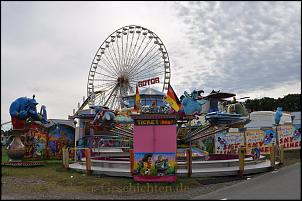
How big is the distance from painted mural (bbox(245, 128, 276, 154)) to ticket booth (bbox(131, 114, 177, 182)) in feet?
59.0

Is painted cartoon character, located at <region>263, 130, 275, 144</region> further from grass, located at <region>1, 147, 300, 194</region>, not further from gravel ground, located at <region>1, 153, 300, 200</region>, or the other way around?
grass, located at <region>1, 147, 300, 194</region>

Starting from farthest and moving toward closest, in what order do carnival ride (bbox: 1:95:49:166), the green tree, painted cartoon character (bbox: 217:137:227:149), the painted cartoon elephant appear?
the green tree → painted cartoon character (bbox: 217:137:227:149) → the painted cartoon elephant → carnival ride (bbox: 1:95:49:166)

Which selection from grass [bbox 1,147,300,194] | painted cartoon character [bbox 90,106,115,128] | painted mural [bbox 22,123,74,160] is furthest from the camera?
painted mural [bbox 22,123,74,160]

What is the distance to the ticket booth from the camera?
40.3ft

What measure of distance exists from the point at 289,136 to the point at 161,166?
1923 cm

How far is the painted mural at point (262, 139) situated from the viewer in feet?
93.4

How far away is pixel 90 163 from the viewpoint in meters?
15.2

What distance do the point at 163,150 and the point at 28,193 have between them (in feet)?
15.3

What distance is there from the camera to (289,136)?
28.1m

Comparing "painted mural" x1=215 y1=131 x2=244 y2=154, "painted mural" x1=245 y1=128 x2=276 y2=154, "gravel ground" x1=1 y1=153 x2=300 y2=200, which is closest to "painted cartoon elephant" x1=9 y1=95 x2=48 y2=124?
"gravel ground" x1=1 y1=153 x2=300 y2=200

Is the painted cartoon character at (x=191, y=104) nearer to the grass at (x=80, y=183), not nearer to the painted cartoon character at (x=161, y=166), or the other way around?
the grass at (x=80, y=183)

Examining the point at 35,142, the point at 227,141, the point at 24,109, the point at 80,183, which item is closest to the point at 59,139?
the point at 35,142

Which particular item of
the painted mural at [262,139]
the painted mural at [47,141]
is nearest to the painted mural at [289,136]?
the painted mural at [262,139]

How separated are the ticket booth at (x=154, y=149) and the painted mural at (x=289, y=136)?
60.4 feet
